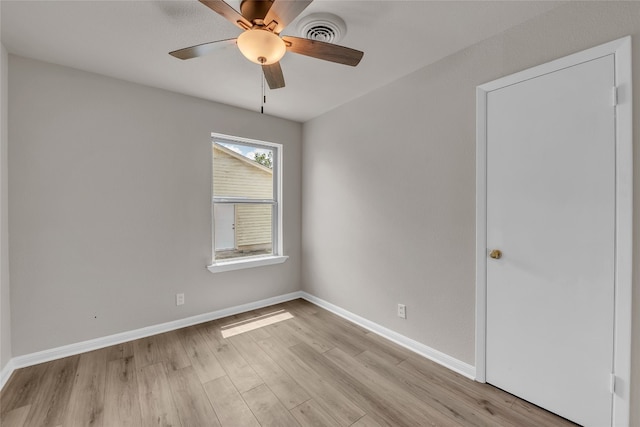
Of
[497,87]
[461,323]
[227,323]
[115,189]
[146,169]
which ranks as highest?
[497,87]

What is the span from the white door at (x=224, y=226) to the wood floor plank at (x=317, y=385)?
1.28 meters

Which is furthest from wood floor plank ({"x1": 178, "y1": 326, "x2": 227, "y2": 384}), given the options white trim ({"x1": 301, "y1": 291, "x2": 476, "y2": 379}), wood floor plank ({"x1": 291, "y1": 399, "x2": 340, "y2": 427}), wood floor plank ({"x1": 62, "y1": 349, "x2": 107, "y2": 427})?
white trim ({"x1": 301, "y1": 291, "x2": 476, "y2": 379})

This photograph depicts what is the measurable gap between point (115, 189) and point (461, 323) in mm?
3289

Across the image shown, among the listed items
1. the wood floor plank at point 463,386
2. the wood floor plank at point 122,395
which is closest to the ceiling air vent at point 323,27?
the wood floor plank at point 463,386

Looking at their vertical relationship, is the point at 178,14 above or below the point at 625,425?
above

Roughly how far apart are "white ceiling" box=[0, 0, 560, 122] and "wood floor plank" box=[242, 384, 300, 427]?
8.33 ft

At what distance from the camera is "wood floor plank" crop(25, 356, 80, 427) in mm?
1650

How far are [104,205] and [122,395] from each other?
1618 mm

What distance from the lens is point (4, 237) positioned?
81.4 inches

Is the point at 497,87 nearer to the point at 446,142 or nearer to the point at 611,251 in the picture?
the point at 446,142

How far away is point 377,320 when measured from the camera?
2785mm

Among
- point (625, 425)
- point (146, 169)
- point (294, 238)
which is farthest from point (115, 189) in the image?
point (625, 425)

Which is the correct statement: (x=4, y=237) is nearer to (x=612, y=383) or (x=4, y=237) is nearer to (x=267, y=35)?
(x=267, y=35)

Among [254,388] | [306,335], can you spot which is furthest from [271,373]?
[306,335]
